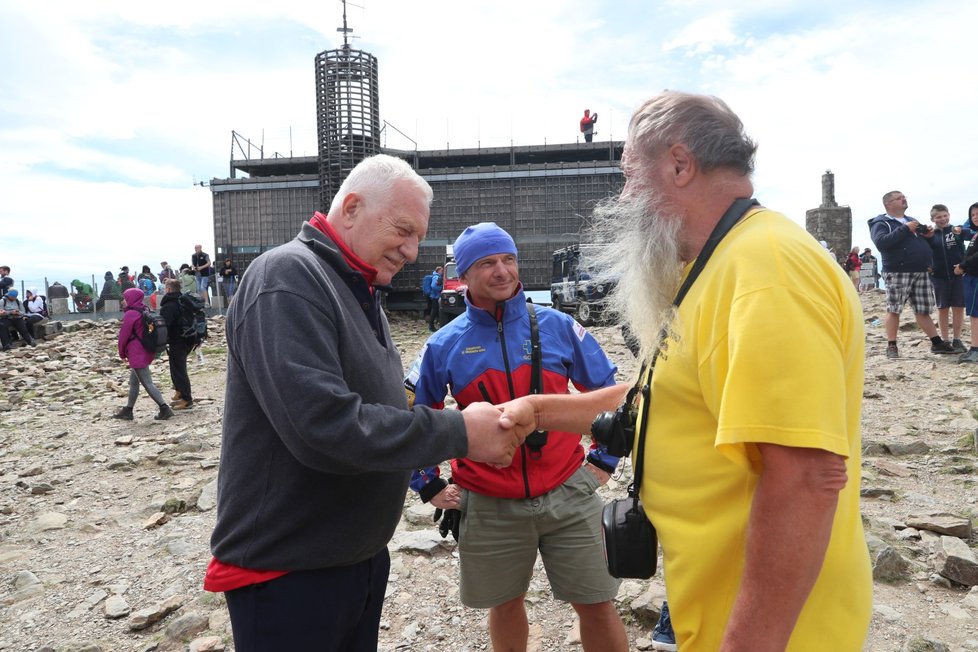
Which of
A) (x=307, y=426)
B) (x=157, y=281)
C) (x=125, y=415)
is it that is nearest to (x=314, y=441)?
(x=307, y=426)

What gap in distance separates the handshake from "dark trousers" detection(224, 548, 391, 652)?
0.59 m

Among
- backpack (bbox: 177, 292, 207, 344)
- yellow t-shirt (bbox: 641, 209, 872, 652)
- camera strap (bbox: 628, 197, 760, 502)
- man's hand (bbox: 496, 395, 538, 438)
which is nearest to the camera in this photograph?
yellow t-shirt (bbox: 641, 209, 872, 652)

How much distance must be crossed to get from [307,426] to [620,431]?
2.74ft

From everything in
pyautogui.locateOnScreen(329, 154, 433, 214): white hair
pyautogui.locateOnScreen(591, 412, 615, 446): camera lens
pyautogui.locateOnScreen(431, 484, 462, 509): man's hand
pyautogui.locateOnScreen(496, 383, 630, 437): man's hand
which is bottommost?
pyautogui.locateOnScreen(431, 484, 462, 509): man's hand

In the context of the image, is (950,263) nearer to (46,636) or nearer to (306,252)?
(306,252)

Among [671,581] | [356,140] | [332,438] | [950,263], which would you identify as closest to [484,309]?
[332,438]

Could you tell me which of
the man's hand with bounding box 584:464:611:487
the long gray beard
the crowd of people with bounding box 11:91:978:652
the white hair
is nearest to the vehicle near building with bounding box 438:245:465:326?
the man's hand with bounding box 584:464:611:487

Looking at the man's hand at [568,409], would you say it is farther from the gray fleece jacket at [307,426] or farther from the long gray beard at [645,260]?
the long gray beard at [645,260]

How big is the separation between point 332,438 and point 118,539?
4.84 meters

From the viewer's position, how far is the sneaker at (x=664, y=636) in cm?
329

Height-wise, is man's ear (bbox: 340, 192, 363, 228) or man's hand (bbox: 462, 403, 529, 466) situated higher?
man's ear (bbox: 340, 192, 363, 228)

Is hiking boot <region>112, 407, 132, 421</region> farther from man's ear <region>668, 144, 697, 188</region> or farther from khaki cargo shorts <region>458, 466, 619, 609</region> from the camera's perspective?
man's ear <region>668, 144, 697, 188</region>

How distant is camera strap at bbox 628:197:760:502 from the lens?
1.44 meters

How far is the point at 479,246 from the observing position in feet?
10.7
